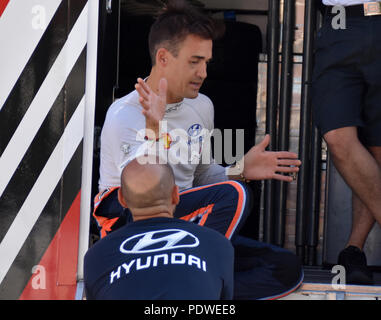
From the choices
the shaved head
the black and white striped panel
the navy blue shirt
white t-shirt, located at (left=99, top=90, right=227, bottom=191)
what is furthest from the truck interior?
the navy blue shirt

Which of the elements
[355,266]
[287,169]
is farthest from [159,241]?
[355,266]

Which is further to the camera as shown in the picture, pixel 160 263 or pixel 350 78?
pixel 350 78

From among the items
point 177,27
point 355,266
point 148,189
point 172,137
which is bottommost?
point 355,266

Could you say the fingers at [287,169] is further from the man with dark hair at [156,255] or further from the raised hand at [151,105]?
the man with dark hair at [156,255]

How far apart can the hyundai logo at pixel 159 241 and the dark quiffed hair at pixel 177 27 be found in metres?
1.22

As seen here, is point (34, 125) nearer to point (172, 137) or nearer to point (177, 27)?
point (172, 137)

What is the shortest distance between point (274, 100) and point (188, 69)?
725 mm

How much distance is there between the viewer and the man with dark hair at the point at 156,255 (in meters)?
1.80

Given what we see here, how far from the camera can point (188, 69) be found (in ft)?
9.64

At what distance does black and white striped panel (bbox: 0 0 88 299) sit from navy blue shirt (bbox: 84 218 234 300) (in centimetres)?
73

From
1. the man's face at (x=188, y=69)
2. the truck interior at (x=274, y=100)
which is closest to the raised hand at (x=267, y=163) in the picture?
the man's face at (x=188, y=69)
